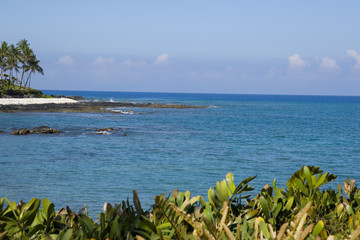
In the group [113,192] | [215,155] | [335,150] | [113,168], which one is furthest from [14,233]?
[335,150]

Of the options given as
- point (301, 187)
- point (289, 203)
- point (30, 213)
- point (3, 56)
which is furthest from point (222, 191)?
point (3, 56)

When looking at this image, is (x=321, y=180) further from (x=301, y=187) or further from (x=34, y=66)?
(x=34, y=66)

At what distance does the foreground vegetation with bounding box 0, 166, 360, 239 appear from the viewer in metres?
2.07

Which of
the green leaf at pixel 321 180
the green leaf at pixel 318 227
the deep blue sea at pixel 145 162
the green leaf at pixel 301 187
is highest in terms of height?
the green leaf at pixel 318 227

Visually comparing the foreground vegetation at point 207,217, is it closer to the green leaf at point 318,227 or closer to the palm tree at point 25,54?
the green leaf at point 318,227

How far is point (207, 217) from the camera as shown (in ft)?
8.71

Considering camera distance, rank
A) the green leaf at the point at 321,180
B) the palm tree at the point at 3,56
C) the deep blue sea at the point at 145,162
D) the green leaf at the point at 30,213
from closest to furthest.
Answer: the green leaf at the point at 30,213
the green leaf at the point at 321,180
the deep blue sea at the point at 145,162
the palm tree at the point at 3,56

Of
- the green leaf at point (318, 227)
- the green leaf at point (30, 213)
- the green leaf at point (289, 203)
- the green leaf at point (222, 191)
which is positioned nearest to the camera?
the green leaf at point (318, 227)

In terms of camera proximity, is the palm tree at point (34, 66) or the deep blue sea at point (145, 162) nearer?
the deep blue sea at point (145, 162)

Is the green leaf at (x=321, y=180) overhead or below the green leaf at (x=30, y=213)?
overhead

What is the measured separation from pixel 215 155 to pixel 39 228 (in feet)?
69.8

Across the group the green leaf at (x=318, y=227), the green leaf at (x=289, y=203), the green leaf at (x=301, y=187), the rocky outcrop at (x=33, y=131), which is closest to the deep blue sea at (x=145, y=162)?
the rocky outcrop at (x=33, y=131)

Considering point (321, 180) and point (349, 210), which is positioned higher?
point (321, 180)

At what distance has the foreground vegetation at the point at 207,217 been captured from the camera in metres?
2.07
